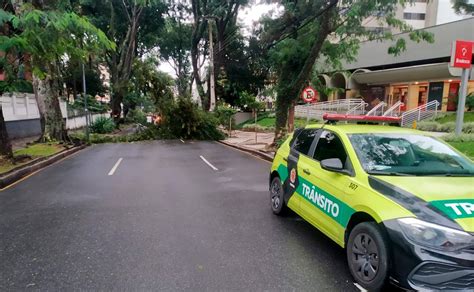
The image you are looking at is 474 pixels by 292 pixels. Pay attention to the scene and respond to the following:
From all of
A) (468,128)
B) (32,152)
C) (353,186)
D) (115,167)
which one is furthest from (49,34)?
(468,128)

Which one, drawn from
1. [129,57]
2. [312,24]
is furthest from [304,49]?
[129,57]

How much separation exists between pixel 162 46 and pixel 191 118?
2409 cm

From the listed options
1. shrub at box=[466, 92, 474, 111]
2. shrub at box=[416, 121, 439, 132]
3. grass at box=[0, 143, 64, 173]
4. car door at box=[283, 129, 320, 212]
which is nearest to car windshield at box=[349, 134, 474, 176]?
car door at box=[283, 129, 320, 212]

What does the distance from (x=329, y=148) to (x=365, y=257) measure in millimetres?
1681

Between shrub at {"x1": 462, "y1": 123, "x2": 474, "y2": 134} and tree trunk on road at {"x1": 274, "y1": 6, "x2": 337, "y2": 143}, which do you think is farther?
shrub at {"x1": 462, "y1": 123, "x2": 474, "y2": 134}

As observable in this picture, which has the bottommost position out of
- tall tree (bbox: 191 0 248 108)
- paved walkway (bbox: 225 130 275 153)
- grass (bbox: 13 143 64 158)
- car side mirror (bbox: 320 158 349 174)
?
paved walkway (bbox: 225 130 275 153)

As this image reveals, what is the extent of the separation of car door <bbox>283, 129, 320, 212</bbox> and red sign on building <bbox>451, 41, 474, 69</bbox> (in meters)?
7.71

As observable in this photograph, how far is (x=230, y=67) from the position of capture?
36.5 metres

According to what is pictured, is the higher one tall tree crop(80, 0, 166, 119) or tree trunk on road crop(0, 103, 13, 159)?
tall tree crop(80, 0, 166, 119)

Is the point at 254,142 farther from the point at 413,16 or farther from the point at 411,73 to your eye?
the point at 413,16

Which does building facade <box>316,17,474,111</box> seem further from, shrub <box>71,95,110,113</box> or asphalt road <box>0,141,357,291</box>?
shrub <box>71,95,110,113</box>

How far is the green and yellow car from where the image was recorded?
9.51 ft

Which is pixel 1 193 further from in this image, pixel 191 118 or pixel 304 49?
pixel 191 118

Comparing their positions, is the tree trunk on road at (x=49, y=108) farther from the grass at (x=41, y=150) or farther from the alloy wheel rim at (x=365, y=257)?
the alloy wheel rim at (x=365, y=257)
